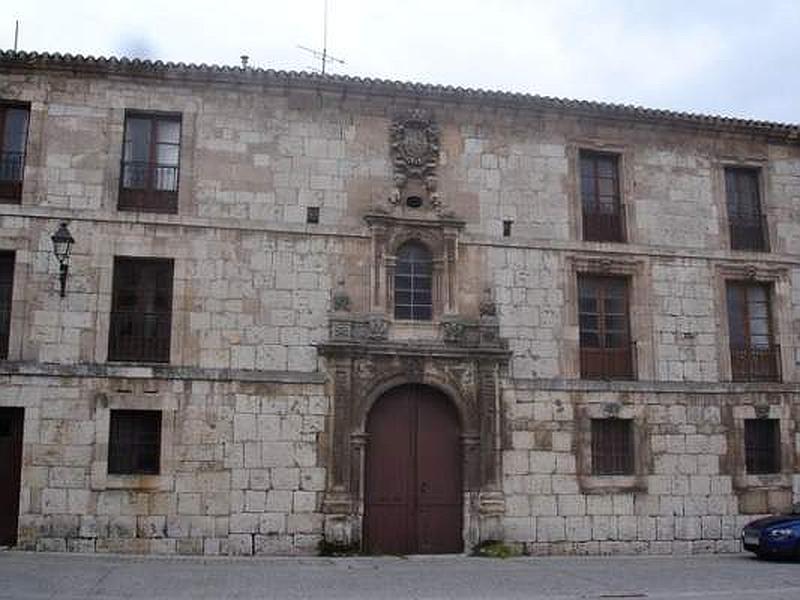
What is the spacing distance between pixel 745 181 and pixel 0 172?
13.9 m

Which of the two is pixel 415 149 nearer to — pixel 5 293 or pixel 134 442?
pixel 134 442

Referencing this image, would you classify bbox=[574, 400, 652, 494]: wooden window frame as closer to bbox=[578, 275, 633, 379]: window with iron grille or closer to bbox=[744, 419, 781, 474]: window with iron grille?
bbox=[578, 275, 633, 379]: window with iron grille

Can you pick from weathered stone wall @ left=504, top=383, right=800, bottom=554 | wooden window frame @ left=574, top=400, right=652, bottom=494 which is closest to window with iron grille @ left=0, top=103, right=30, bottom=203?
weathered stone wall @ left=504, top=383, right=800, bottom=554

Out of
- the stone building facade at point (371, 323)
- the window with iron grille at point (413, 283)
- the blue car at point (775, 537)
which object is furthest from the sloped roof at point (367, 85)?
the blue car at point (775, 537)

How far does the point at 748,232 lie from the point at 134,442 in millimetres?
12135

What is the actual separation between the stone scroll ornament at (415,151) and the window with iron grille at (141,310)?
13.9 ft

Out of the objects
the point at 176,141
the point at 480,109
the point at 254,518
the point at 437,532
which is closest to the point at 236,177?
the point at 176,141

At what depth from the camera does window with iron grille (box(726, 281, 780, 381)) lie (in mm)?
17531

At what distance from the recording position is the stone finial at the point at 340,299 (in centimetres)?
1572

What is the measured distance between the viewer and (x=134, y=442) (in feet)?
48.9

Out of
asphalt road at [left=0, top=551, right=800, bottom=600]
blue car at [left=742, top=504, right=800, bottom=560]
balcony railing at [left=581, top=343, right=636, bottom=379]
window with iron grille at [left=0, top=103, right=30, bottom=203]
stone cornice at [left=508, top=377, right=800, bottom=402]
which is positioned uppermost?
window with iron grille at [left=0, top=103, right=30, bottom=203]

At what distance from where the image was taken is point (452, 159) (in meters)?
16.7

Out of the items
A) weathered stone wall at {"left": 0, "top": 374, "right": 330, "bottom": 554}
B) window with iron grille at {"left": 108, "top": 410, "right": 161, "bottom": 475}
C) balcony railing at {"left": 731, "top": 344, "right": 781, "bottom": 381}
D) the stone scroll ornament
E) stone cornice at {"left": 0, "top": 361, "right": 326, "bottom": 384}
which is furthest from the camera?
balcony railing at {"left": 731, "top": 344, "right": 781, "bottom": 381}

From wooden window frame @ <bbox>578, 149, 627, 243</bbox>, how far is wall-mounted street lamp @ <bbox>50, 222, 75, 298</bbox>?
29.7 feet
